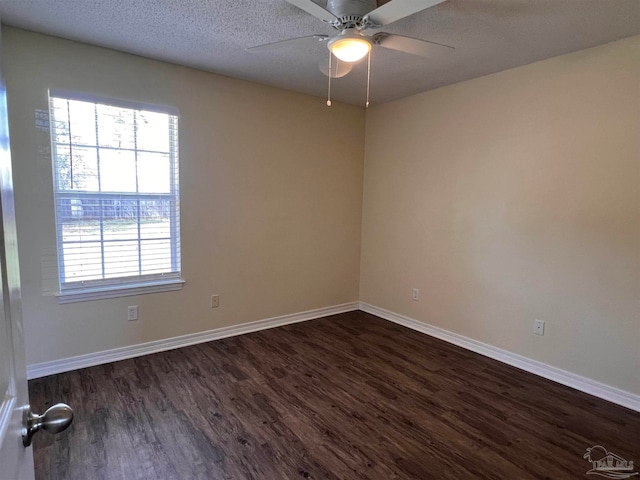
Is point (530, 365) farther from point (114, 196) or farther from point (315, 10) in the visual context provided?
point (114, 196)

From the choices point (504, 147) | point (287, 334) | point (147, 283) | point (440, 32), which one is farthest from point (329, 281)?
point (440, 32)

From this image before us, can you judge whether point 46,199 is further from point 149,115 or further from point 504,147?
point 504,147

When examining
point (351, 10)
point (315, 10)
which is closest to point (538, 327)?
point (351, 10)

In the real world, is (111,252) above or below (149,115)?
below

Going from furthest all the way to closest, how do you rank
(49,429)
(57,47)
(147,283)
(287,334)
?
1. (287,334)
2. (147,283)
3. (57,47)
4. (49,429)

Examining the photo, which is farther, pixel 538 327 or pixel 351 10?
pixel 538 327

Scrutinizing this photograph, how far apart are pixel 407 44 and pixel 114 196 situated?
2.44 m

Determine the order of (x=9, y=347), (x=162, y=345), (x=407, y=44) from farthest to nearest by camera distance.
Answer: (x=162, y=345) → (x=407, y=44) → (x=9, y=347)

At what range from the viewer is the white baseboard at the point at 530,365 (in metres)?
2.56

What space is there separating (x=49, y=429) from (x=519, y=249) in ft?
10.6

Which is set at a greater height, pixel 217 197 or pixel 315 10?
pixel 315 10

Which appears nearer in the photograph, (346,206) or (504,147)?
(504,147)

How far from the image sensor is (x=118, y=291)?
2980 mm

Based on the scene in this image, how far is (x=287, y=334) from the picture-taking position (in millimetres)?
3713
